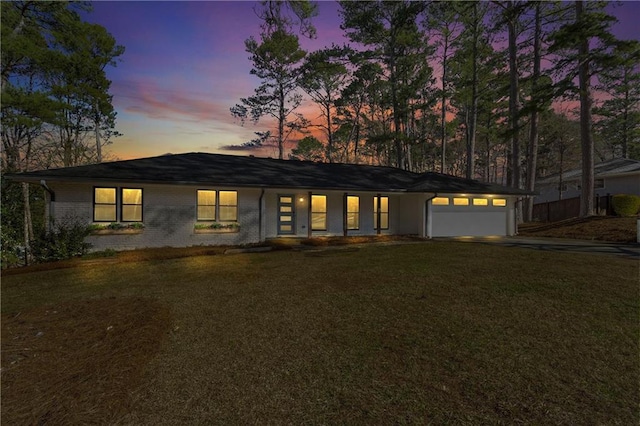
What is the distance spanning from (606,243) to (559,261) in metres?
6.99

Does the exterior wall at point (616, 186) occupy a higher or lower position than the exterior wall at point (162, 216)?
higher

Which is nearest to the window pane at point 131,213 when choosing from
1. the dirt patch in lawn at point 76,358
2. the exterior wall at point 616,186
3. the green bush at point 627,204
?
the dirt patch in lawn at point 76,358

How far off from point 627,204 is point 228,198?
900 inches

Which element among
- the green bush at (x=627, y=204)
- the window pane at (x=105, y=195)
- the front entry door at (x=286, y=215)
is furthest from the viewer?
the green bush at (x=627, y=204)

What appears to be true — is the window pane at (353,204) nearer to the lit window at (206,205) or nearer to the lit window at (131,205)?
the lit window at (206,205)

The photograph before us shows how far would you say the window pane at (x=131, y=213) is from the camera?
13.0 metres

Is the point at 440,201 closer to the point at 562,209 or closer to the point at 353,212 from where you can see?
the point at 353,212

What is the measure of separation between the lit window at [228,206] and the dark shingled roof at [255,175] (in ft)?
2.67

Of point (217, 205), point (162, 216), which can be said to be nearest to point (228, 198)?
point (217, 205)

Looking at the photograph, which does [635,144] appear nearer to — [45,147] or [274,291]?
[274,291]

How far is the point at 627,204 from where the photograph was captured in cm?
1806

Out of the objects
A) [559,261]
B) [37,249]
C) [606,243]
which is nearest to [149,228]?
[37,249]

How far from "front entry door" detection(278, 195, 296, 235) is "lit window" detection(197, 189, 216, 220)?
3.36 meters

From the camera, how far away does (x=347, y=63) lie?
1133 inches
